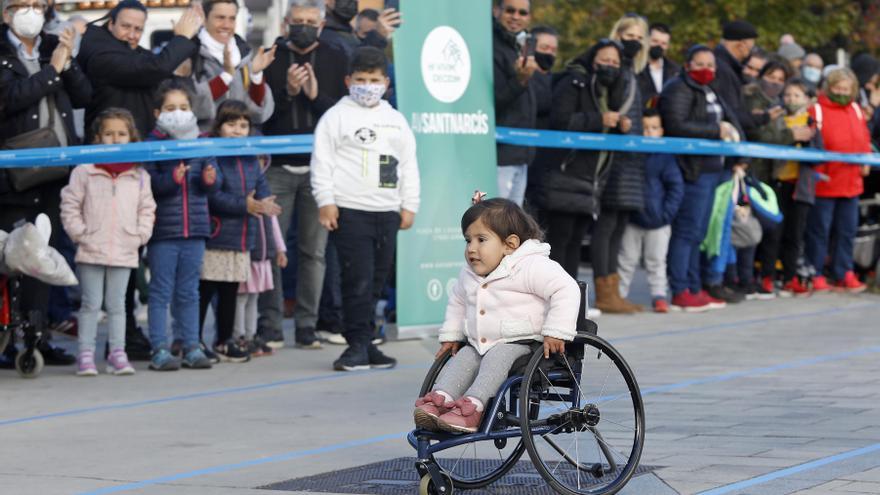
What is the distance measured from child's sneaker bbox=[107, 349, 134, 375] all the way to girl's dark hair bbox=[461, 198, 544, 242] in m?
4.68

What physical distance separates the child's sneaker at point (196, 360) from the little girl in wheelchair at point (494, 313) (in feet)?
15.2

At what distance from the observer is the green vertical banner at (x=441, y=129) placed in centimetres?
1295

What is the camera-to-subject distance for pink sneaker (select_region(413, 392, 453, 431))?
272 inches

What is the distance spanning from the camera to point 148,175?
11633mm

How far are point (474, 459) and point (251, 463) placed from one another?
1007 mm

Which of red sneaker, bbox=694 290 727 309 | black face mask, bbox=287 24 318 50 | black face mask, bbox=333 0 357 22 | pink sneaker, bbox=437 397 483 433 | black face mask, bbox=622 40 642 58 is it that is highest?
black face mask, bbox=333 0 357 22

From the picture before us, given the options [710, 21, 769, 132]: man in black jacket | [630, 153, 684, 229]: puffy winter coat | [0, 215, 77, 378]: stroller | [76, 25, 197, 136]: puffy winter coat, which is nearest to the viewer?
[0, 215, 77, 378]: stroller

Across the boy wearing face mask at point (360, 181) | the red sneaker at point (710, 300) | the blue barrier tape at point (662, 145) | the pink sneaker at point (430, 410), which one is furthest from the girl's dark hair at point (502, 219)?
the red sneaker at point (710, 300)

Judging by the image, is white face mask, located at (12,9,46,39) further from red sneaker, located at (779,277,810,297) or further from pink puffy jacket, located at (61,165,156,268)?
red sneaker, located at (779,277,810,297)

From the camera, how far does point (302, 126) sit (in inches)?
519

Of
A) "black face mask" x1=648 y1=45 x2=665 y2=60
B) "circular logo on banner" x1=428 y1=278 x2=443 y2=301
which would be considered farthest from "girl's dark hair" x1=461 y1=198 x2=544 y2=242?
"black face mask" x1=648 y1=45 x2=665 y2=60

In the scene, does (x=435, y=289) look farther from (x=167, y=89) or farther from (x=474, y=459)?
(x=474, y=459)

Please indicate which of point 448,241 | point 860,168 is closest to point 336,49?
point 448,241

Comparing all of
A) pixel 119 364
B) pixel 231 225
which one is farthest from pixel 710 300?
pixel 119 364
